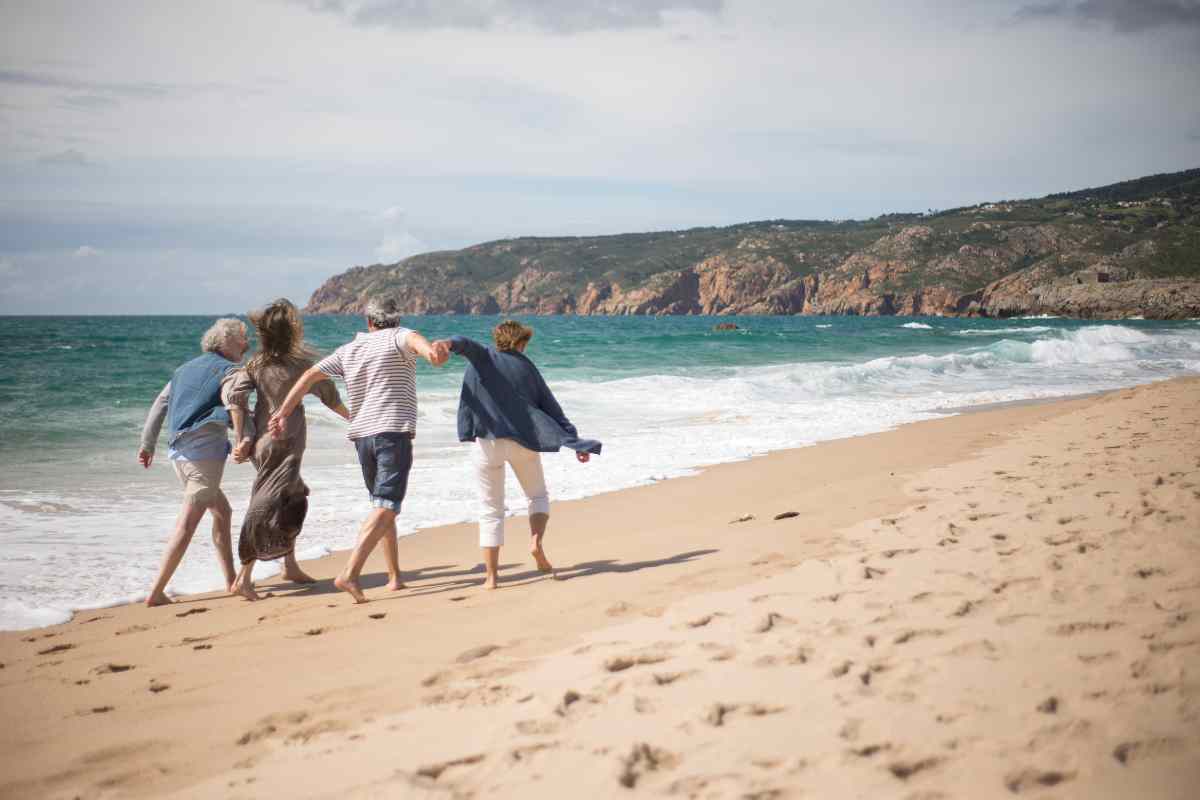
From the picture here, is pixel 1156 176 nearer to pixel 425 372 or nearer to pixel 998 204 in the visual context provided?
pixel 998 204

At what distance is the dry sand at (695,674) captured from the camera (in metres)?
2.40

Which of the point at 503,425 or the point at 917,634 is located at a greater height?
the point at 503,425

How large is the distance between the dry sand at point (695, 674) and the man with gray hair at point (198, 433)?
46 cm

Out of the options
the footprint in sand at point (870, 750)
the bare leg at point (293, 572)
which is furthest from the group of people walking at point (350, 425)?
the footprint in sand at point (870, 750)

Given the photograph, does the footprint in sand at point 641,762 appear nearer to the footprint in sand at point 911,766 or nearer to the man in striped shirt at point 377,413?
the footprint in sand at point 911,766

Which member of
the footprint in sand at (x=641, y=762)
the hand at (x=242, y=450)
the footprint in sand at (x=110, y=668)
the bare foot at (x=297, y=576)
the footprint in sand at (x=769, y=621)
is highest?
the hand at (x=242, y=450)

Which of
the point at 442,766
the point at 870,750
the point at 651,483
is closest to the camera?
the point at 870,750

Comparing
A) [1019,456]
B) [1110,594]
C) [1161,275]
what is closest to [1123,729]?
[1110,594]

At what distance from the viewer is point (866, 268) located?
115625 millimetres

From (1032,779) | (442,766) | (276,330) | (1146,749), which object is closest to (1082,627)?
(1146,749)

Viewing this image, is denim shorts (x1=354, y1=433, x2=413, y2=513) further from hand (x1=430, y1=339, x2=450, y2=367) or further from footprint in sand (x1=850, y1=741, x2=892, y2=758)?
footprint in sand (x1=850, y1=741, x2=892, y2=758)

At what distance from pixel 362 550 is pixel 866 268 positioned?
11999 cm

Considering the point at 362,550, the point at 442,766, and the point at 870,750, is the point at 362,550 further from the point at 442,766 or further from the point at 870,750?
the point at 870,750

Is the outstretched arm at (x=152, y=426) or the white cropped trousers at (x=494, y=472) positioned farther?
the outstretched arm at (x=152, y=426)
